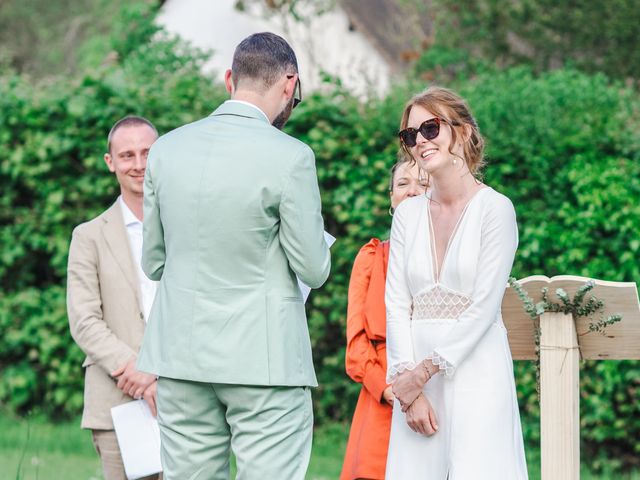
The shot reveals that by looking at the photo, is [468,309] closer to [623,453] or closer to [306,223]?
[306,223]

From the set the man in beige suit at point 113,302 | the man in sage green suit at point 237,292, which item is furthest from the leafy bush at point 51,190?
the man in sage green suit at point 237,292

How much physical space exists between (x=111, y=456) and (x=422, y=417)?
5.45ft

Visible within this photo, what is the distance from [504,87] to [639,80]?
22.1ft

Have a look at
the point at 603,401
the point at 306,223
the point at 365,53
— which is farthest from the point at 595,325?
the point at 365,53

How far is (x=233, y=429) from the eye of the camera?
347 cm

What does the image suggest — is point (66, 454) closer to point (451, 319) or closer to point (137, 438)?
point (137, 438)

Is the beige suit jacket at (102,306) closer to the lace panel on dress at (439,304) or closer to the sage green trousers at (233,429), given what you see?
the sage green trousers at (233,429)

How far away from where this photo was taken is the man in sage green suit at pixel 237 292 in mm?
3387

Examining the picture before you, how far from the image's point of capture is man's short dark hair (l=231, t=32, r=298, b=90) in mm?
3547

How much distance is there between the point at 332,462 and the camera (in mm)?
7621

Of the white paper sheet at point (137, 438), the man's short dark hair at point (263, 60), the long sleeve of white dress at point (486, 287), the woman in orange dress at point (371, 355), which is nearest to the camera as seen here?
the man's short dark hair at point (263, 60)

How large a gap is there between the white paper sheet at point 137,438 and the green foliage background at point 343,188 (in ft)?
11.3

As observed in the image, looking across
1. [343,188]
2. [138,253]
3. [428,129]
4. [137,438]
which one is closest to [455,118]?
[428,129]

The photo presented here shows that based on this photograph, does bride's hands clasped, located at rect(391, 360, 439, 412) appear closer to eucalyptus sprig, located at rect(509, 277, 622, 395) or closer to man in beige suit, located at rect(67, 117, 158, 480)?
eucalyptus sprig, located at rect(509, 277, 622, 395)
